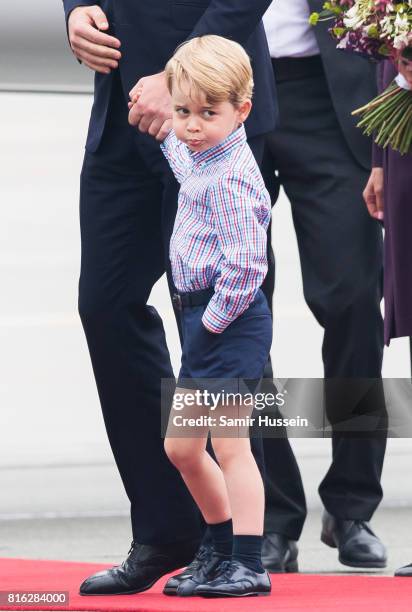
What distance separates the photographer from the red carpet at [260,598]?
294 centimetres

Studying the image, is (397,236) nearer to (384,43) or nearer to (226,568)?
(384,43)

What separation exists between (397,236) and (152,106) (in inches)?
27.7

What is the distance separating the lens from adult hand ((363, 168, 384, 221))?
12.2 feet

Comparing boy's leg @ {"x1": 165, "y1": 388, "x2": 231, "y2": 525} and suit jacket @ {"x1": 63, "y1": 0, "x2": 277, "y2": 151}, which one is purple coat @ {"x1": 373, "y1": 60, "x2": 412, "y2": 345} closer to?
suit jacket @ {"x1": 63, "y1": 0, "x2": 277, "y2": 151}

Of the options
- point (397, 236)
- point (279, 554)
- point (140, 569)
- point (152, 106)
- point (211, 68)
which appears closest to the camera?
point (211, 68)

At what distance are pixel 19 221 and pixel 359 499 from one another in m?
1.55

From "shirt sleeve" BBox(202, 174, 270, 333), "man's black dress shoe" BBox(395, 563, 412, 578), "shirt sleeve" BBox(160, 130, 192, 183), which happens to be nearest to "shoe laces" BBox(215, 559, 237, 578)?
"shirt sleeve" BBox(202, 174, 270, 333)

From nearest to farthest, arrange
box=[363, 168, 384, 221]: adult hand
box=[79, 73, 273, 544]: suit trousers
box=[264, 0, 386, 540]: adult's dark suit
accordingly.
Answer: box=[79, 73, 273, 544]: suit trousers
box=[363, 168, 384, 221]: adult hand
box=[264, 0, 386, 540]: adult's dark suit

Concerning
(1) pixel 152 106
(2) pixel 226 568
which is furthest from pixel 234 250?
(2) pixel 226 568

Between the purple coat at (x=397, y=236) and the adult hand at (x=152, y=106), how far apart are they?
2.02ft

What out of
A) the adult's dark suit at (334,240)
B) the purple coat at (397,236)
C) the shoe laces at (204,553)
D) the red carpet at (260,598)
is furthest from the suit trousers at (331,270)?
the shoe laces at (204,553)

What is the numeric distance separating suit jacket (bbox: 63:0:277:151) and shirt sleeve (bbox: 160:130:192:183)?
0.15 metres

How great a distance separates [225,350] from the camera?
120 inches

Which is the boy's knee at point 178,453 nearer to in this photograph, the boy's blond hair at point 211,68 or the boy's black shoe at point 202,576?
the boy's black shoe at point 202,576
